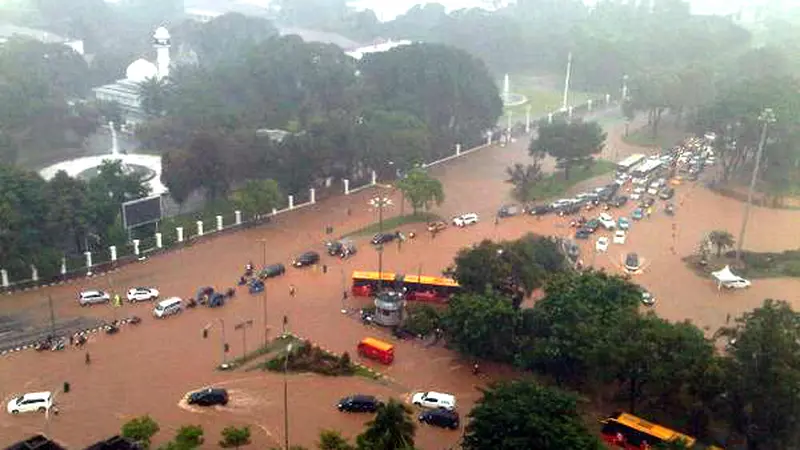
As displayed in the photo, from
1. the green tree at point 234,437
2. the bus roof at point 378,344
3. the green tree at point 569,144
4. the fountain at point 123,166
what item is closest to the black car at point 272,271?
the bus roof at point 378,344

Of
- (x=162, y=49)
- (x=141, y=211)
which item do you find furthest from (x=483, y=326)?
(x=162, y=49)

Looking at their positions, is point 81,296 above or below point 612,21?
below

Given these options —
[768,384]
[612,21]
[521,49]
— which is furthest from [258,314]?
[612,21]

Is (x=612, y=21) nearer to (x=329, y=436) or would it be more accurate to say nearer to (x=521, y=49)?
(x=521, y=49)

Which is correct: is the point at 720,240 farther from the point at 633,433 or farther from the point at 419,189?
the point at 633,433

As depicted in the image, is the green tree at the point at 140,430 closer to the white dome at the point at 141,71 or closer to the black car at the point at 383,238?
the black car at the point at 383,238

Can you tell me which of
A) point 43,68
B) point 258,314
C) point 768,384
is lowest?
point 258,314

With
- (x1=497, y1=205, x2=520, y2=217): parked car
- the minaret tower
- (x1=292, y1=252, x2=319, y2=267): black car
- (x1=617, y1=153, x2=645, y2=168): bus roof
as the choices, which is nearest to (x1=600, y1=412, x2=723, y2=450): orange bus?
(x1=292, y1=252, x2=319, y2=267): black car
